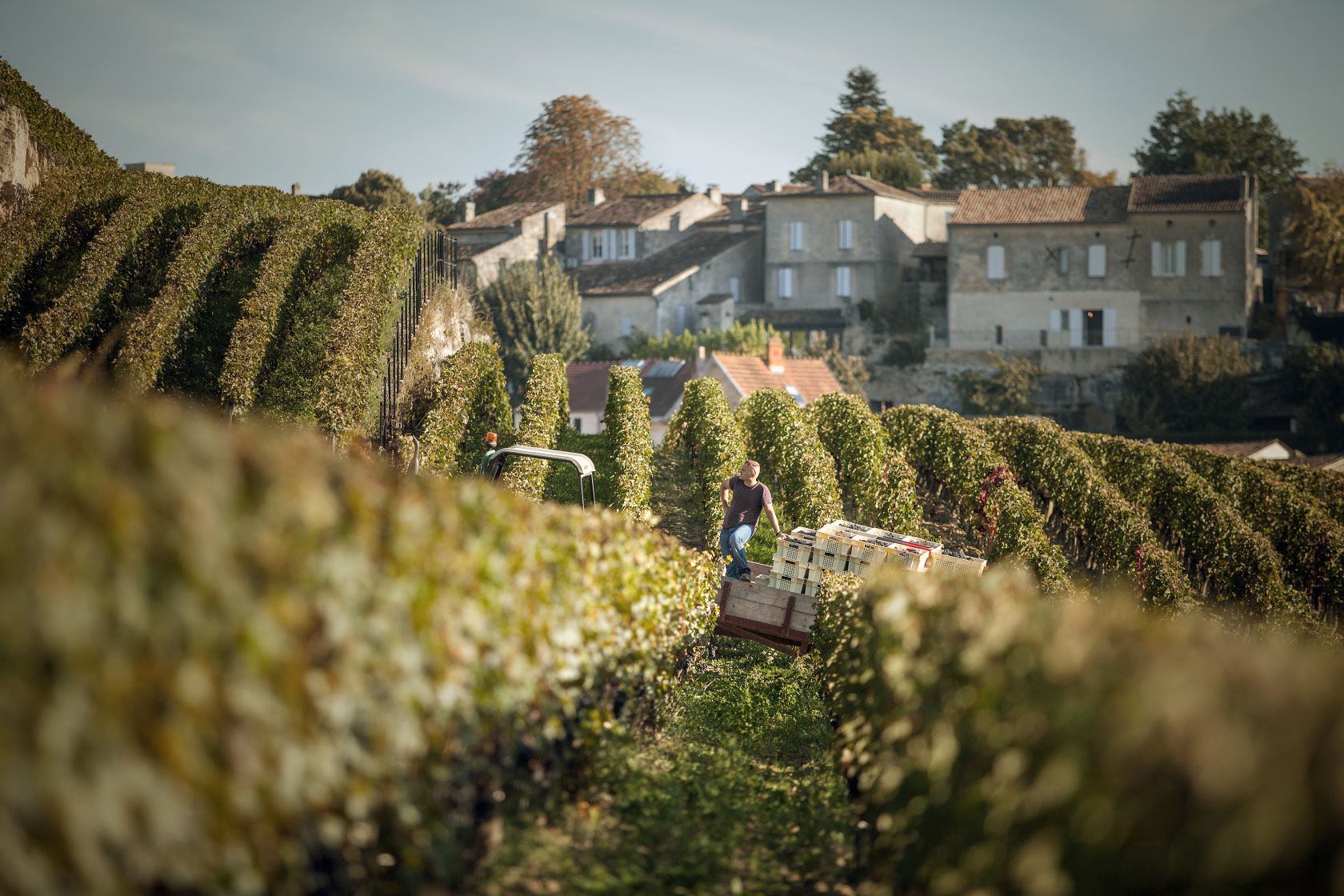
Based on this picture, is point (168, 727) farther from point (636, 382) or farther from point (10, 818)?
point (636, 382)

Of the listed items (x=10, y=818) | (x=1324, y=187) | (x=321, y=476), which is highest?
(x=1324, y=187)

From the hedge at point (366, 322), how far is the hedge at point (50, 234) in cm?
534

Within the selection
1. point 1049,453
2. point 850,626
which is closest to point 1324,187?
point 1049,453

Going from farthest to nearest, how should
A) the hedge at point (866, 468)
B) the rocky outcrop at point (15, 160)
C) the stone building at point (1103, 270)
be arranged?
the stone building at point (1103, 270)
the rocky outcrop at point (15, 160)
the hedge at point (866, 468)

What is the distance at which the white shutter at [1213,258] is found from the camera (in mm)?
63062

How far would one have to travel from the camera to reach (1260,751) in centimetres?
358

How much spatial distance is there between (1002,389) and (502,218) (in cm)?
2900

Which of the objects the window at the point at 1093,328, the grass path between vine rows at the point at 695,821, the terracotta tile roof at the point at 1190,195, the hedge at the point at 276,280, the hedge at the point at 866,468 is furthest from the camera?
the window at the point at 1093,328

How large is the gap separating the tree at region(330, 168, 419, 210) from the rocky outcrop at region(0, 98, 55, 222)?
146 ft

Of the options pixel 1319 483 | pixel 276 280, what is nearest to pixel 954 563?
pixel 276 280

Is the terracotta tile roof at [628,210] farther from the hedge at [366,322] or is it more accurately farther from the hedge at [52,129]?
the hedge at [366,322]

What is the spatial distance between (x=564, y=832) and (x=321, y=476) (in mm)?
3280

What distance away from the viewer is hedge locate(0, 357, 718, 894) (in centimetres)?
342

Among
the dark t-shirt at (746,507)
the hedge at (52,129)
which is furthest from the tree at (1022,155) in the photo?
the dark t-shirt at (746,507)
